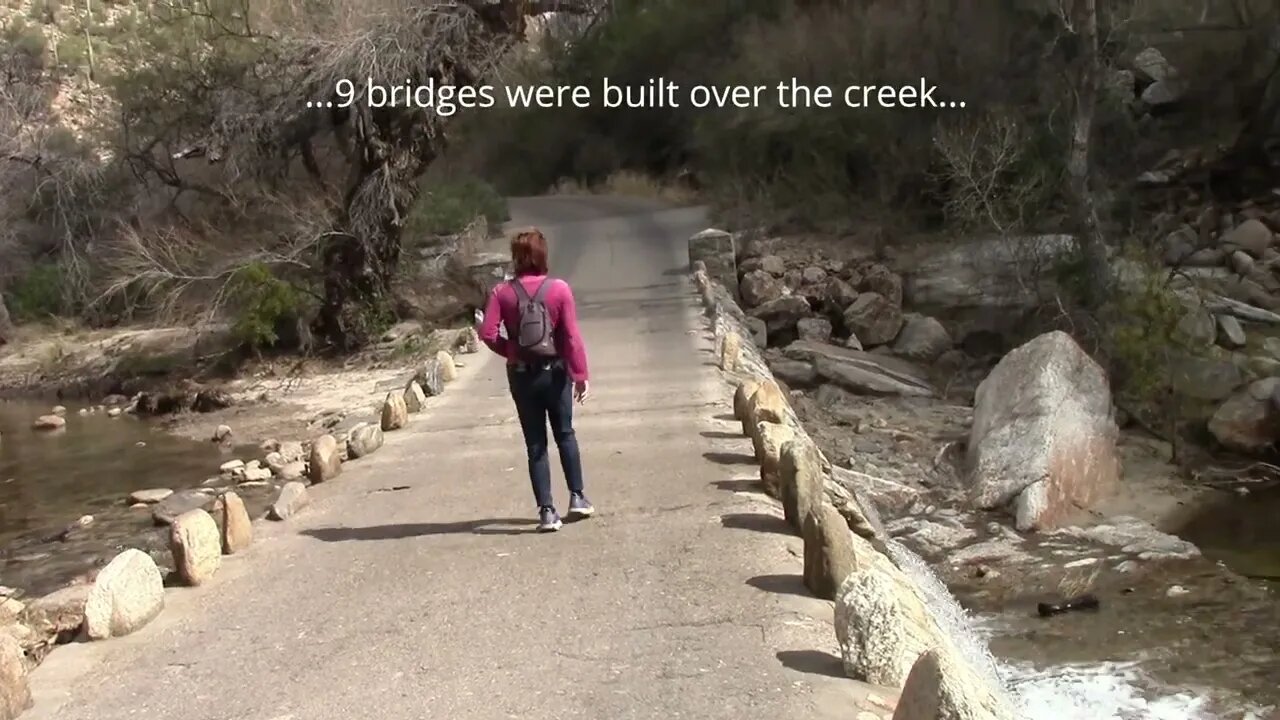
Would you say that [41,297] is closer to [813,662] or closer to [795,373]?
[795,373]

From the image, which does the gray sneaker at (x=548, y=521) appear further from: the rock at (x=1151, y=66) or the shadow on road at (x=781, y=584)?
the rock at (x=1151, y=66)

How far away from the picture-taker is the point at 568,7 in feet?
70.2

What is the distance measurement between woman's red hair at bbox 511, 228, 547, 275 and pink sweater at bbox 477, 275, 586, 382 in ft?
0.20

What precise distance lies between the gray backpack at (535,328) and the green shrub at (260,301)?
656 inches

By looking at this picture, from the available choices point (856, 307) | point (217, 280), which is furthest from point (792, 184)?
point (217, 280)

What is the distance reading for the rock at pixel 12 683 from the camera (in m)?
4.77

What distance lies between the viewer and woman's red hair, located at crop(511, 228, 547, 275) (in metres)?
6.64

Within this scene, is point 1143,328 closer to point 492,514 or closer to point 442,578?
point 492,514

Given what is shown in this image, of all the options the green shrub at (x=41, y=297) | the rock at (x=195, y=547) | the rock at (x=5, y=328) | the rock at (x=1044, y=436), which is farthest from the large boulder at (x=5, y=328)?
the rock at (x=195, y=547)

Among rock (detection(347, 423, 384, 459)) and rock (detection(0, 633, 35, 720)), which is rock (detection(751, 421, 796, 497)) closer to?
rock (detection(347, 423, 384, 459))

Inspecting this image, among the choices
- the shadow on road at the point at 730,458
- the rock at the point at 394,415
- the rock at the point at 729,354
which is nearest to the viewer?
the shadow on road at the point at 730,458

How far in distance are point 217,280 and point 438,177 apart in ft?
32.3

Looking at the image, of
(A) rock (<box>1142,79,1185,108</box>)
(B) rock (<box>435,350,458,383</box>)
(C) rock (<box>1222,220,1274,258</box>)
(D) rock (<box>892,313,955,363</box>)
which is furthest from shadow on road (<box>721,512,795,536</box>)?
(A) rock (<box>1142,79,1185,108</box>)

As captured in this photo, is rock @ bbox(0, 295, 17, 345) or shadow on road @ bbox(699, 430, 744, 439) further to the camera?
rock @ bbox(0, 295, 17, 345)
